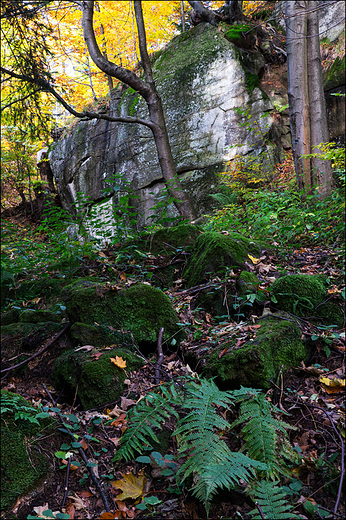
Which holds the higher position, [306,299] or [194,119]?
[194,119]

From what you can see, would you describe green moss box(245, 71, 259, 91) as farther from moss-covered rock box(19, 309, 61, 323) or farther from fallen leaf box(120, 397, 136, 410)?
fallen leaf box(120, 397, 136, 410)

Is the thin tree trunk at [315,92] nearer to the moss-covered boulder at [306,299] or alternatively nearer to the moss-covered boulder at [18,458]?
the moss-covered boulder at [306,299]

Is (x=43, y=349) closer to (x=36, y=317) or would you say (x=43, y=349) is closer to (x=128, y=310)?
(x=36, y=317)

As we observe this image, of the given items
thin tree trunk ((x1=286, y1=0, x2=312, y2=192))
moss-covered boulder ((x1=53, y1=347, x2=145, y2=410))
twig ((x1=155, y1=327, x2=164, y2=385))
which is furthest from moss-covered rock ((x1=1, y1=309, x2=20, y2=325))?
thin tree trunk ((x1=286, y1=0, x2=312, y2=192))

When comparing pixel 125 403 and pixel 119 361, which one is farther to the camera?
pixel 119 361

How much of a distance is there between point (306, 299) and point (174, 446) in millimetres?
1843

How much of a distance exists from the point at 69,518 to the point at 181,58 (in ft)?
44.7

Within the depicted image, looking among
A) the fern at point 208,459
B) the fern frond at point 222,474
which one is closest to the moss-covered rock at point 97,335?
the fern at point 208,459

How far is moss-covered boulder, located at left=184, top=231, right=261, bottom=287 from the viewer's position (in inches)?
153

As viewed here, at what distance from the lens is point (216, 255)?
3938 mm

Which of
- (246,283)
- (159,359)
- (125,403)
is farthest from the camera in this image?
(246,283)

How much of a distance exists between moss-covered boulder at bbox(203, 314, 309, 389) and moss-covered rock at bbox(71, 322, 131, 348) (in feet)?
2.66

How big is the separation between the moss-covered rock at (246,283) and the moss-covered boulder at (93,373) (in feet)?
4.25

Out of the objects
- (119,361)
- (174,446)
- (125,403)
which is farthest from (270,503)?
(119,361)
